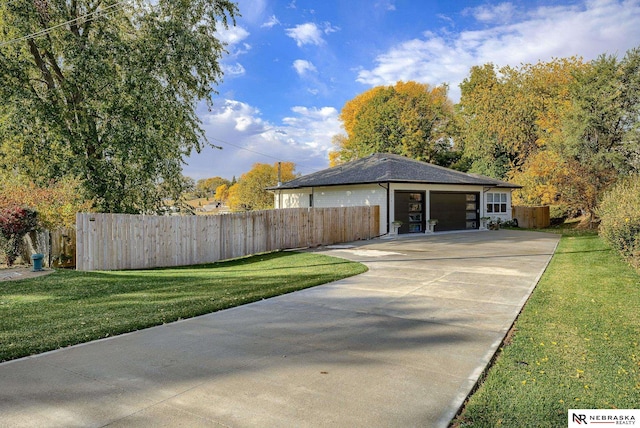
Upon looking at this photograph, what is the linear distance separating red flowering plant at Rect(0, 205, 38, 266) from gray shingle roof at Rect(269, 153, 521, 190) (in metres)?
A: 13.6

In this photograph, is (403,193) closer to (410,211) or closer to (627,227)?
(410,211)

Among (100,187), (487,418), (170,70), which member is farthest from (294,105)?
(487,418)

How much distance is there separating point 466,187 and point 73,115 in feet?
65.7

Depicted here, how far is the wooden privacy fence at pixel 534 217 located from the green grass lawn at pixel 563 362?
2236 cm

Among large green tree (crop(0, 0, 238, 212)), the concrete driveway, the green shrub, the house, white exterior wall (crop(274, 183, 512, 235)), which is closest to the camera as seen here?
the concrete driveway

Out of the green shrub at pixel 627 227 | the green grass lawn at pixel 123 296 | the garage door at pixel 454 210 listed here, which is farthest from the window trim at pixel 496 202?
the green grass lawn at pixel 123 296

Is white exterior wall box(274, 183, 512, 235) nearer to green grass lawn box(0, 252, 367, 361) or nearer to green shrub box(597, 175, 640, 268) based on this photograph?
green grass lawn box(0, 252, 367, 361)

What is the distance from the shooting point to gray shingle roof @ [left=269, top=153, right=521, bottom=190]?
67.2ft

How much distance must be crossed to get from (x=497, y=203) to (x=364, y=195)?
11.2 m

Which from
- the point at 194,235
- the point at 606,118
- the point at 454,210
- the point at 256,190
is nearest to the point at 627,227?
the point at 194,235

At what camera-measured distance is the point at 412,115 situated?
128 feet

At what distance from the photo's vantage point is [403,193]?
2075 centimetres

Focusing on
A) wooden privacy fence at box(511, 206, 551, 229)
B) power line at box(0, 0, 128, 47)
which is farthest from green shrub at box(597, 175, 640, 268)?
wooden privacy fence at box(511, 206, 551, 229)

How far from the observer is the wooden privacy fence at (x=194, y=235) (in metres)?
10.5
